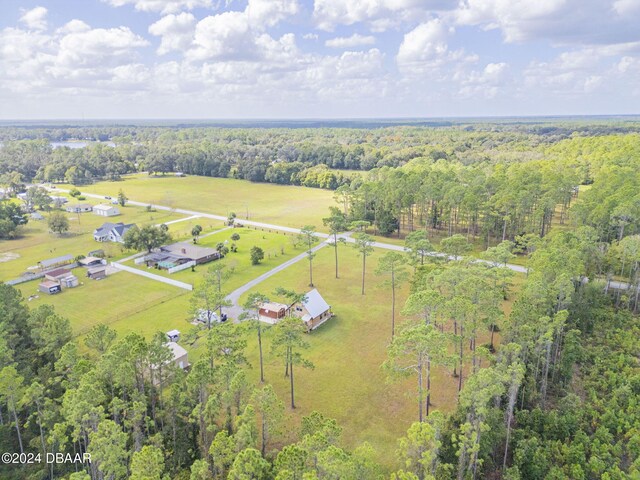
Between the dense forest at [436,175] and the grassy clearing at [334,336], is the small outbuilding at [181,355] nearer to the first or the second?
the grassy clearing at [334,336]

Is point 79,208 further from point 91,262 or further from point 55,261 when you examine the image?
point 91,262

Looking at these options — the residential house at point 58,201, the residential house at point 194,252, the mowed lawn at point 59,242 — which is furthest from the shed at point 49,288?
the residential house at point 58,201

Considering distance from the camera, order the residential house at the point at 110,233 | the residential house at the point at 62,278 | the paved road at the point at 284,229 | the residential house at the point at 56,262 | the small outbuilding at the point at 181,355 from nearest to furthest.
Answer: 1. the small outbuilding at the point at 181,355
2. the residential house at the point at 62,278
3. the paved road at the point at 284,229
4. the residential house at the point at 56,262
5. the residential house at the point at 110,233

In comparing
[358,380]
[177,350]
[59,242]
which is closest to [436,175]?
[358,380]

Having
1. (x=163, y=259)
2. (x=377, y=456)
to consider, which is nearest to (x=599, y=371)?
(x=377, y=456)

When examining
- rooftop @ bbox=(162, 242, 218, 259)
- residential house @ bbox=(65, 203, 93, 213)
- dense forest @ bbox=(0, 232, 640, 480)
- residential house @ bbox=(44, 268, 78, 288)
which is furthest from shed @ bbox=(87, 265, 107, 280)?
residential house @ bbox=(65, 203, 93, 213)

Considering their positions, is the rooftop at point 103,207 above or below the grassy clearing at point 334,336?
above

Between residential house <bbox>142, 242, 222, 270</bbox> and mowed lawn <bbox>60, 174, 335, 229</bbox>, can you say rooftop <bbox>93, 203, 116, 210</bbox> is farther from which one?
residential house <bbox>142, 242, 222, 270</bbox>
